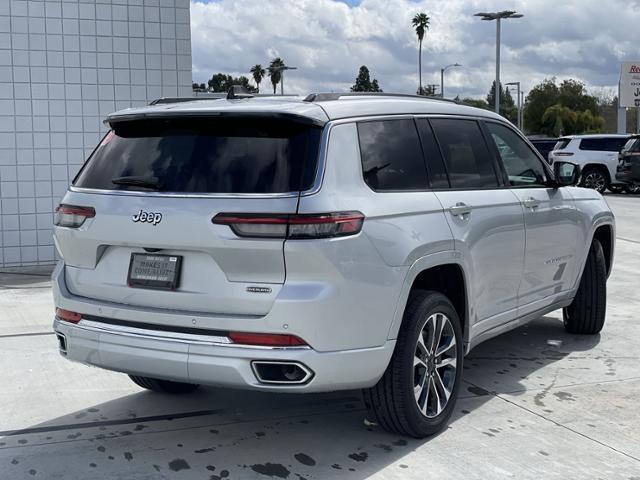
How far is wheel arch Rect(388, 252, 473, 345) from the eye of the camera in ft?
13.7

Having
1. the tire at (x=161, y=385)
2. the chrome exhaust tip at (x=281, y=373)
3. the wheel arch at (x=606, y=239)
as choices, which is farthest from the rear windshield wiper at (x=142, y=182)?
the wheel arch at (x=606, y=239)

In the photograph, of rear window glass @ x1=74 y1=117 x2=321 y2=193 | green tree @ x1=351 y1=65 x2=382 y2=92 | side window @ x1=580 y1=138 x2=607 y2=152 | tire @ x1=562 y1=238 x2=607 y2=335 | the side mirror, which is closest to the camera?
rear window glass @ x1=74 y1=117 x2=321 y2=193

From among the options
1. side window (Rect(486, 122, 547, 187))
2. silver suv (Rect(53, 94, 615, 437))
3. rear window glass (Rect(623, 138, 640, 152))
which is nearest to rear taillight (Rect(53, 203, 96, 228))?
silver suv (Rect(53, 94, 615, 437))

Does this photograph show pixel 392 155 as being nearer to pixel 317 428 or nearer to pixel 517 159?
pixel 317 428

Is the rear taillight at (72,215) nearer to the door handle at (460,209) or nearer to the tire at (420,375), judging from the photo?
the tire at (420,375)

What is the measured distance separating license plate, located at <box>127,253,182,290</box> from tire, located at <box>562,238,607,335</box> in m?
3.94

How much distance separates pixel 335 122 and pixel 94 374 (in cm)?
279

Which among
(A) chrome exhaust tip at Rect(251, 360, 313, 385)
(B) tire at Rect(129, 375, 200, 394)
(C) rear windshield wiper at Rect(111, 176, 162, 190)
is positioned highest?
(C) rear windshield wiper at Rect(111, 176, 162, 190)

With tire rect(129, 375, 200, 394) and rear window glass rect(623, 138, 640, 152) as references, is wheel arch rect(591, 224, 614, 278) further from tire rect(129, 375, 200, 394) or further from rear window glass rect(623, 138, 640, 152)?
rear window glass rect(623, 138, 640, 152)

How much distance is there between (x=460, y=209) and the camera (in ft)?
15.5

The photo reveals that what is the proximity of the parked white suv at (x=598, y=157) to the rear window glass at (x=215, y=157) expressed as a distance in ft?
71.7

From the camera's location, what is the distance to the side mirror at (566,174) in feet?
20.5

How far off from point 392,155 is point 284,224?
96 cm

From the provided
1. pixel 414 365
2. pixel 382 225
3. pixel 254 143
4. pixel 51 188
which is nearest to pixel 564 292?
pixel 414 365
